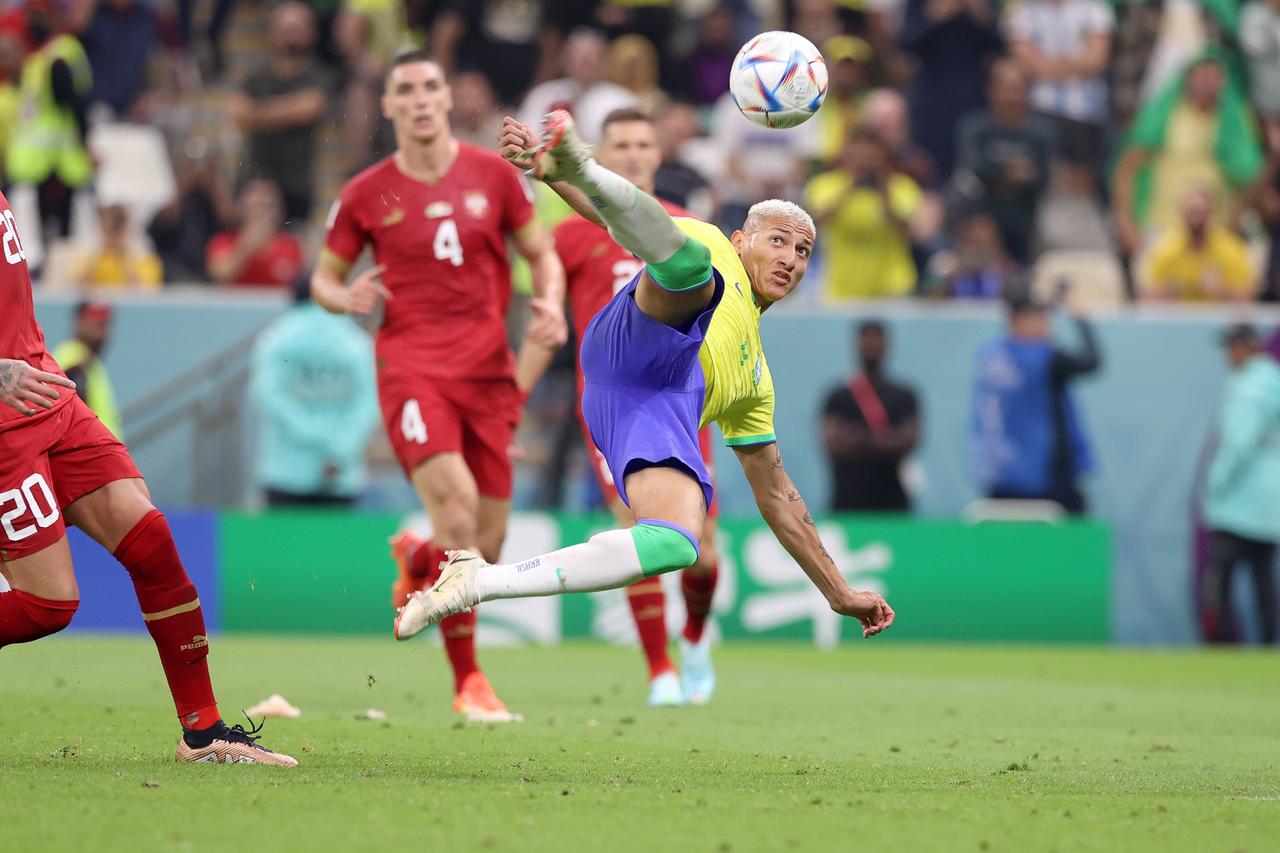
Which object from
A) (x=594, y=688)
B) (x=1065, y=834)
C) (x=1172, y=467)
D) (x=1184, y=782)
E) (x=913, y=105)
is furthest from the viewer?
(x=913, y=105)

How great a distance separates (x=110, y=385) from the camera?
58.0 ft

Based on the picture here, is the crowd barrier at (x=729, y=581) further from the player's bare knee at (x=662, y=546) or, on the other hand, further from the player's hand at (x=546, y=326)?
the player's bare knee at (x=662, y=546)

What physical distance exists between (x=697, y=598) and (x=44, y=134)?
10242 mm

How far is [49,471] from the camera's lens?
693cm

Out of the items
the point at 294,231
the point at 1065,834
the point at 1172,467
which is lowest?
the point at 1172,467

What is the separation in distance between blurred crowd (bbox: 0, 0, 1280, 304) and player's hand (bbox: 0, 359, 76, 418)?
10412mm

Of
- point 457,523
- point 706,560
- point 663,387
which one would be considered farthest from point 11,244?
point 706,560

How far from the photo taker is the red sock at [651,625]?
36.8 ft

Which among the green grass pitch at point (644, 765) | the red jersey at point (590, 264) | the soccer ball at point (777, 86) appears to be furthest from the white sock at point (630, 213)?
the red jersey at point (590, 264)

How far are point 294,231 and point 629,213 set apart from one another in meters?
12.5

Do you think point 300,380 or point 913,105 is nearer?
point 300,380

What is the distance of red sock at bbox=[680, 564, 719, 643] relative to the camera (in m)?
11.2

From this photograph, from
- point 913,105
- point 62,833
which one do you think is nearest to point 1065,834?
point 62,833

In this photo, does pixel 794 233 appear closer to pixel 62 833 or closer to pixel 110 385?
pixel 62 833
